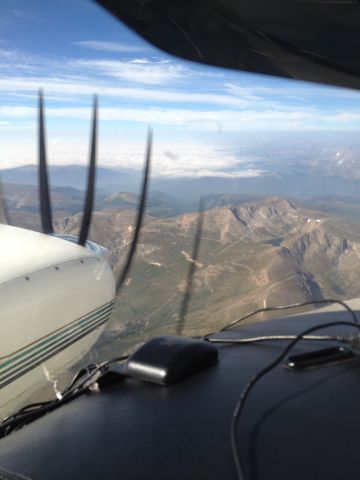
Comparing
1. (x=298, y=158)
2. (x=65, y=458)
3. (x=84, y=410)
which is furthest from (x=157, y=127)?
(x=65, y=458)

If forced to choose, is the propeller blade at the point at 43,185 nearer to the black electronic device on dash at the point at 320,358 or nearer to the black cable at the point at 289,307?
the black cable at the point at 289,307

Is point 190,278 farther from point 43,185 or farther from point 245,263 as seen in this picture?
point 43,185

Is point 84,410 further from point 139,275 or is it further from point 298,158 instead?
point 139,275

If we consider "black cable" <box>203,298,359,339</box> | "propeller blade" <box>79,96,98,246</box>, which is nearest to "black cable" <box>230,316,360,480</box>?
"black cable" <box>203,298,359,339</box>

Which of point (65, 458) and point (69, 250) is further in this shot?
point (69, 250)

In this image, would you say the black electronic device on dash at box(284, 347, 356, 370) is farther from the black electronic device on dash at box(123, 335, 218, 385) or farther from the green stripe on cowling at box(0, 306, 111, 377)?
the green stripe on cowling at box(0, 306, 111, 377)
